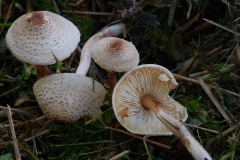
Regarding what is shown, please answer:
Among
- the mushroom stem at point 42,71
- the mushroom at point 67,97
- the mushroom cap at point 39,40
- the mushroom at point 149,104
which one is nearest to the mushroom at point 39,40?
the mushroom cap at point 39,40

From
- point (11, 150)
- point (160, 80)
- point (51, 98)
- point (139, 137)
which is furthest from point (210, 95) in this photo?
point (11, 150)

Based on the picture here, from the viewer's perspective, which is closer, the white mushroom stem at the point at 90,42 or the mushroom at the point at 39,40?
the mushroom at the point at 39,40

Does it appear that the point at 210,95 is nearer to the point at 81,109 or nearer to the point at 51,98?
the point at 81,109

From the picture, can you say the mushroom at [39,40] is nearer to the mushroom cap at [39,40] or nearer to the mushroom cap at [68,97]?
the mushroom cap at [39,40]

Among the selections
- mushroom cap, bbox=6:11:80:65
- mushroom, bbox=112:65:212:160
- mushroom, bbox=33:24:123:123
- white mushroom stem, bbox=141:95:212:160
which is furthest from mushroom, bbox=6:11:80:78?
white mushroom stem, bbox=141:95:212:160

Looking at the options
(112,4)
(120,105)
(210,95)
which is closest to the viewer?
(120,105)

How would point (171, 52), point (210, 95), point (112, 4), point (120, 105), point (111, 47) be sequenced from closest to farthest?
point (111, 47) < point (120, 105) < point (210, 95) < point (171, 52) < point (112, 4)

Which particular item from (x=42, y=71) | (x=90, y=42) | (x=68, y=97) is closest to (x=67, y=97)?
(x=68, y=97)
